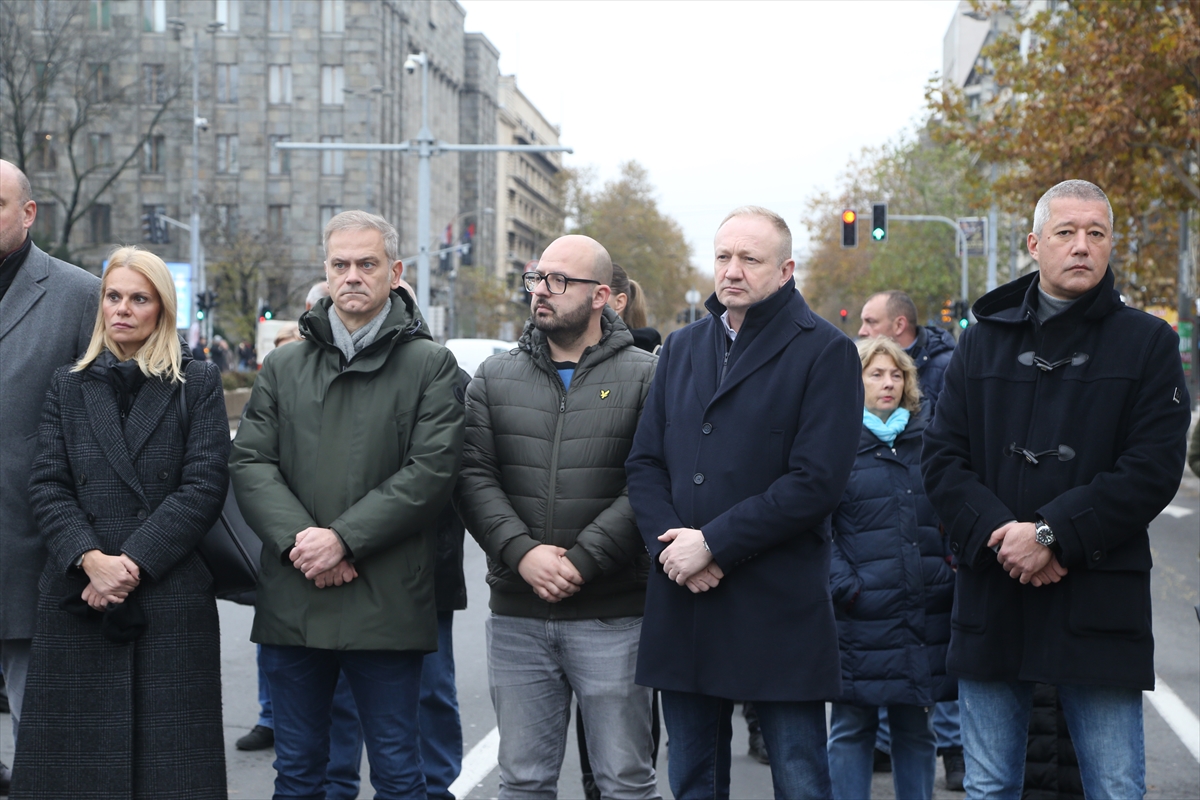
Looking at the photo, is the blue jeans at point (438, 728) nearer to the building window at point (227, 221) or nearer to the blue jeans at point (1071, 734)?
the blue jeans at point (1071, 734)

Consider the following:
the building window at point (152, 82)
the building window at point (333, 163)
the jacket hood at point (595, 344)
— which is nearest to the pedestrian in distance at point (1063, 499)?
the jacket hood at point (595, 344)

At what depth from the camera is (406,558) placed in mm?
4523

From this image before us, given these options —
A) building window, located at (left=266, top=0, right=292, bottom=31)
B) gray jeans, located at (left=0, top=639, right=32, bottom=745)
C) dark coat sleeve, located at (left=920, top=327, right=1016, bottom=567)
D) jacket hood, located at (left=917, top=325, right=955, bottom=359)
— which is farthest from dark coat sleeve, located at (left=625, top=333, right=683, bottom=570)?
building window, located at (left=266, top=0, right=292, bottom=31)

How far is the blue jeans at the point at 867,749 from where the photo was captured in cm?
507

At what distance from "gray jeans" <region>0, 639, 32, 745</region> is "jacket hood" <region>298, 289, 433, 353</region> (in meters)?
1.44

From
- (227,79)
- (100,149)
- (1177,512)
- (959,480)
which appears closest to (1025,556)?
(959,480)

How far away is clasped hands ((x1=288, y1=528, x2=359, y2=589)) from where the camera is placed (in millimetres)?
4328

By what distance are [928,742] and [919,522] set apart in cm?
83

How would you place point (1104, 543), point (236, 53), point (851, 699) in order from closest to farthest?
point (1104, 543)
point (851, 699)
point (236, 53)

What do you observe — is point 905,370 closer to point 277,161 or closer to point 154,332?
point 154,332

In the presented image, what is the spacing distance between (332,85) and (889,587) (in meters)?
71.4

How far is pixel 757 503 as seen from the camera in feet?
13.3

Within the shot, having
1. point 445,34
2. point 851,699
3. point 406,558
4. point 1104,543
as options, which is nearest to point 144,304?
point 406,558

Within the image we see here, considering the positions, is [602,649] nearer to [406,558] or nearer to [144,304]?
[406,558]
